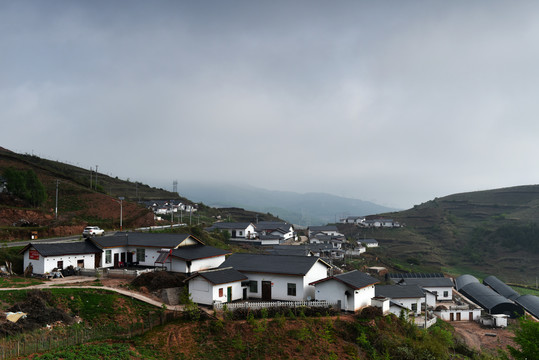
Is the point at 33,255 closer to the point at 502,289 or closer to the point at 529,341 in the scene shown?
the point at 529,341

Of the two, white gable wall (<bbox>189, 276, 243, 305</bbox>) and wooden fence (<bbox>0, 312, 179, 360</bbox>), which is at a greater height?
white gable wall (<bbox>189, 276, 243, 305</bbox>)

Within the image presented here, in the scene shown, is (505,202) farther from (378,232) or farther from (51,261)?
(51,261)

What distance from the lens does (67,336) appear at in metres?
20.1

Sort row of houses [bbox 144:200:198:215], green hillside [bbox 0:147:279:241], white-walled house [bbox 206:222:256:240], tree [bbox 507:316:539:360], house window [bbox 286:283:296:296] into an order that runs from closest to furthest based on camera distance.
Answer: tree [bbox 507:316:539:360] → house window [bbox 286:283:296:296] → green hillside [bbox 0:147:279:241] → white-walled house [bbox 206:222:256:240] → row of houses [bbox 144:200:198:215]

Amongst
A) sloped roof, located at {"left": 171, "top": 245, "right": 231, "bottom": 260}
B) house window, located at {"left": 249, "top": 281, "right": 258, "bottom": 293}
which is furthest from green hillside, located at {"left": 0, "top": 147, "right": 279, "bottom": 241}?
house window, located at {"left": 249, "top": 281, "right": 258, "bottom": 293}

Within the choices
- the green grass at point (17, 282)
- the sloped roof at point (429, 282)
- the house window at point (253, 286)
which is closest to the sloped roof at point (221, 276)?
the house window at point (253, 286)

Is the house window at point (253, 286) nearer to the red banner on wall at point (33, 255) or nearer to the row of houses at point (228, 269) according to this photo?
the row of houses at point (228, 269)

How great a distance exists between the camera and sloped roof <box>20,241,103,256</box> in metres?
30.6

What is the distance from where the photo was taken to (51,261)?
101 feet

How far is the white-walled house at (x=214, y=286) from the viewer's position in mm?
26672

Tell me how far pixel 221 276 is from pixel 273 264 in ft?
15.9

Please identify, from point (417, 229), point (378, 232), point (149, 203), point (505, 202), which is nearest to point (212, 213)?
point (149, 203)

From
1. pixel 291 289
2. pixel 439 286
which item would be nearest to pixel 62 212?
pixel 291 289

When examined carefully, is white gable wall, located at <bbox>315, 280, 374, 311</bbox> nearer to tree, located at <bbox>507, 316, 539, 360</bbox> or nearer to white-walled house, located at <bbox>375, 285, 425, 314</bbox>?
tree, located at <bbox>507, 316, 539, 360</bbox>
